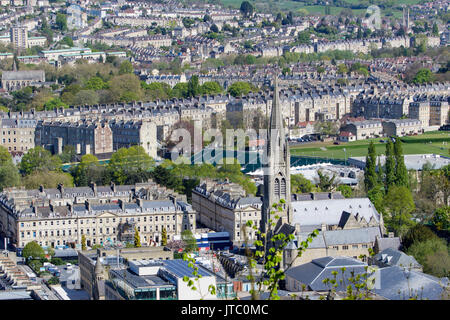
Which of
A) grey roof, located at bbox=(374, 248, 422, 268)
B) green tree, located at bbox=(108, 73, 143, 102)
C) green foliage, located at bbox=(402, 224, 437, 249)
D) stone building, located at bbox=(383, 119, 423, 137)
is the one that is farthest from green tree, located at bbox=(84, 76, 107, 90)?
grey roof, located at bbox=(374, 248, 422, 268)

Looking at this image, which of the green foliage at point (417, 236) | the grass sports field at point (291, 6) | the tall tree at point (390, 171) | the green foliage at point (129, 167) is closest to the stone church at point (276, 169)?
the green foliage at point (417, 236)

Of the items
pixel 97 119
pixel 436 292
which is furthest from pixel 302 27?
pixel 436 292

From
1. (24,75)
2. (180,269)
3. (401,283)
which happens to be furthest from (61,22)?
(401,283)

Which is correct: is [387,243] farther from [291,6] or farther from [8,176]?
[291,6]

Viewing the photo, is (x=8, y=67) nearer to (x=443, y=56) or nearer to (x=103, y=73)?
(x=103, y=73)

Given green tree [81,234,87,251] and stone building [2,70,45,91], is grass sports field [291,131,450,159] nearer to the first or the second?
green tree [81,234,87,251]

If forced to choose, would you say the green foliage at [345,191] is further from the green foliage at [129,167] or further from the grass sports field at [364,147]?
the grass sports field at [364,147]
